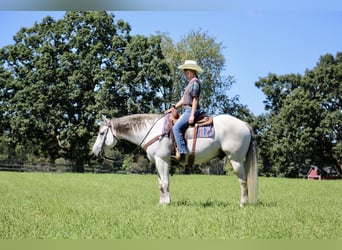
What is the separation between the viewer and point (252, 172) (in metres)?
7.14

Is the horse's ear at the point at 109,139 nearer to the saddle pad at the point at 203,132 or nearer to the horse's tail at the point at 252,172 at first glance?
the saddle pad at the point at 203,132

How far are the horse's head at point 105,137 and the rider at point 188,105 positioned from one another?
123 cm

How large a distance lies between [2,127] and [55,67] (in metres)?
5.60

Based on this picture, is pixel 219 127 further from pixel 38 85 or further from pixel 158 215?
pixel 38 85

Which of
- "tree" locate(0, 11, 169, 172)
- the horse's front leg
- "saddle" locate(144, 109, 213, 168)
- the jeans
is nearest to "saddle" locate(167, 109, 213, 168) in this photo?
"saddle" locate(144, 109, 213, 168)

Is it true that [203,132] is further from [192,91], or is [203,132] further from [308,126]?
[308,126]

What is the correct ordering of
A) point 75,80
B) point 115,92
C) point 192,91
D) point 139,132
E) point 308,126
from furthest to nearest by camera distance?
point 308,126, point 75,80, point 115,92, point 139,132, point 192,91

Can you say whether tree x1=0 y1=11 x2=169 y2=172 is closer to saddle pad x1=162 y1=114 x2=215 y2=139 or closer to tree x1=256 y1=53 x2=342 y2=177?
tree x1=256 y1=53 x2=342 y2=177

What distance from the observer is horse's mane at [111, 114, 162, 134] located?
24.7 ft

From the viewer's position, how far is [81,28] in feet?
84.7

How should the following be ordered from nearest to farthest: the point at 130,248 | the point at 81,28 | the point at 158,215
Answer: the point at 130,248
the point at 158,215
the point at 81,28

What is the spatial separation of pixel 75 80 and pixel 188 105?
55.9 ft

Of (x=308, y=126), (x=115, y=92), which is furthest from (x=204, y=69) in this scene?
(x=308, y=126)

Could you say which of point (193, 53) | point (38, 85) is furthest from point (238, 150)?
point (38, 85)
